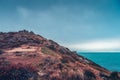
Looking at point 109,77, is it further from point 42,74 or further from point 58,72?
point 42,74

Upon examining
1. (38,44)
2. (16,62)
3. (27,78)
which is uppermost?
(38,44)

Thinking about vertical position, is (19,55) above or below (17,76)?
above

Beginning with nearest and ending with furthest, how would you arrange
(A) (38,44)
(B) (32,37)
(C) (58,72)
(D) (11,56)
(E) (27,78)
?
1. (E) (27,78)
2. (C) (58,72)
3. (D) (11,56)
4. (A) (38,44)
5. (B) (32,37)

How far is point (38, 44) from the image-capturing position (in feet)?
364

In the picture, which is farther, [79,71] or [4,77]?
[79,71]

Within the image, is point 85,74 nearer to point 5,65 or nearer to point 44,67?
point 44,67

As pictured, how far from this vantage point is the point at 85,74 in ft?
275

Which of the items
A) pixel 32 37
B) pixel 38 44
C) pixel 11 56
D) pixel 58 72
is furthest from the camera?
pixel 32 37

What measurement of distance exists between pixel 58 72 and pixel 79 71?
871cm

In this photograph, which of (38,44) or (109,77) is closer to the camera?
(109,77)

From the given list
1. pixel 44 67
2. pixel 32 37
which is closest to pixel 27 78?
pixel 44 67

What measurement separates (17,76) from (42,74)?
350 inches

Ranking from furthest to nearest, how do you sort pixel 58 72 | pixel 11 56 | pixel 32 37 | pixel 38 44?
pixel 32 37
pixel 38 44
pixel 11 56
pixel 58 72

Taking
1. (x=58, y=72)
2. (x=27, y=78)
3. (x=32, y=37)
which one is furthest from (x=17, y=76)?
(x=32, y=37)
